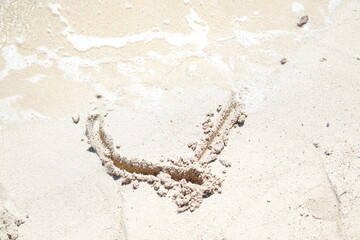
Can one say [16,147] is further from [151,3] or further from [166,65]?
[151,3]

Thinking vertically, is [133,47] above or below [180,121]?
above

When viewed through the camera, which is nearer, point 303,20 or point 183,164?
point 183,164

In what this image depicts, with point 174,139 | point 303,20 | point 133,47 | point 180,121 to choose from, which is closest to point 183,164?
point 174,139

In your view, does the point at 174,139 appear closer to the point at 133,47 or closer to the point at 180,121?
the point at 180,121

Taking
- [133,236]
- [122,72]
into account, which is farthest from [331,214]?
[122,72]

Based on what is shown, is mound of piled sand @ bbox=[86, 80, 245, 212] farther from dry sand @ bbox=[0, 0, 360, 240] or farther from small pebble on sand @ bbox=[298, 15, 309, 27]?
small pebble on sand @ bbox=[298, 15, 309, 27]

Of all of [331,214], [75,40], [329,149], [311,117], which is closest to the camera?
[331,214]

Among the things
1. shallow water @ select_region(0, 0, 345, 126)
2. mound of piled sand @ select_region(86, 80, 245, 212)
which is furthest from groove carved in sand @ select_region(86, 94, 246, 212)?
shallow water @ select_region(0, 0, 345, 126)
